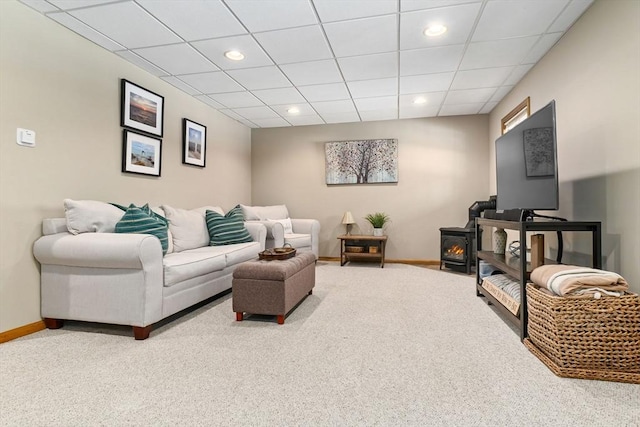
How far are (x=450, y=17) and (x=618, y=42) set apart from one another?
43.3 inches

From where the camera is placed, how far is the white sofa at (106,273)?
7.27ft

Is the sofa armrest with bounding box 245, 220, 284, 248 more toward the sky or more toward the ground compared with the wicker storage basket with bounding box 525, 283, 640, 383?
more toward the sky

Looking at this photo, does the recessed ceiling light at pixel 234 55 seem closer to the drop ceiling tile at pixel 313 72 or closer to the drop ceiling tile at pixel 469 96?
the drop ceiling tile at pixel 313 72

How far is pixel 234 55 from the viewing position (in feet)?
10.2

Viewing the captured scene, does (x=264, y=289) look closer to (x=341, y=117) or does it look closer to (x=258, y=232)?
(x=258, y=232)

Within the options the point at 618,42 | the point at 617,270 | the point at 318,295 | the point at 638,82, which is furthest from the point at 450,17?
A: the point at 318,295

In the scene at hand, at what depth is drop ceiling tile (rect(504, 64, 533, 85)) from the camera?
3.39 metres

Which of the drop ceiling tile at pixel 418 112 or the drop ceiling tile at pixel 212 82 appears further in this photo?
the drop ceiling tile at pixel 418 112

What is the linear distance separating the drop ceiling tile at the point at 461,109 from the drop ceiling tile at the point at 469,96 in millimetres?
137

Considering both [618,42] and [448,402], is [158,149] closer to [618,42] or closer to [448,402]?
[448,402]

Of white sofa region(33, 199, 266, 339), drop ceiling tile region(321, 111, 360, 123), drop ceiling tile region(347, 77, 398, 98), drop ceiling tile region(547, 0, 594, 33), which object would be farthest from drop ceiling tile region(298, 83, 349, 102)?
white sofa region(33, 199, 266, 339)

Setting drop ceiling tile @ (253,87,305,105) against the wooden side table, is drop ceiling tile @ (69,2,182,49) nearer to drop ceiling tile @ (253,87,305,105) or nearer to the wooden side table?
drop ceiling tile @ (253,87,305,105)

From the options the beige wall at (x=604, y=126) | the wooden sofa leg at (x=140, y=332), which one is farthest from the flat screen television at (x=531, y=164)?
the wooden sofa leg at (x=140, y=332)

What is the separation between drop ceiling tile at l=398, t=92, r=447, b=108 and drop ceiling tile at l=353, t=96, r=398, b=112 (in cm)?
10
